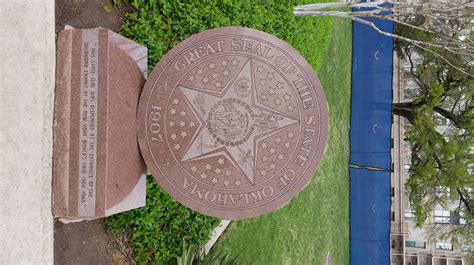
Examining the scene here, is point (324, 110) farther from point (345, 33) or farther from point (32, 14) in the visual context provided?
point (345, 33)

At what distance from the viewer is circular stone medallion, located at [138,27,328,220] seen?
20.2ft

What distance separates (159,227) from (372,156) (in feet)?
28.8

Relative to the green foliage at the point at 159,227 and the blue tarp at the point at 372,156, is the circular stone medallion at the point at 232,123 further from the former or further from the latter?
the blue tarp at the point at 372,156

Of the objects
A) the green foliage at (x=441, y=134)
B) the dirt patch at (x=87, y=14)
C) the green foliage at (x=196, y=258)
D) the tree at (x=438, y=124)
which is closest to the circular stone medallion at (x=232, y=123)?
the dirt patch at (x=87, y=14)

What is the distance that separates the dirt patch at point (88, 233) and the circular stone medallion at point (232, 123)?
1347 mm

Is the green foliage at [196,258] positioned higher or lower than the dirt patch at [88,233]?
lower

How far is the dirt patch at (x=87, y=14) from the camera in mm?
6242

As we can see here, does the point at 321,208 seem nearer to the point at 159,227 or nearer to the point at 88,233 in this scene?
the point at 159,227

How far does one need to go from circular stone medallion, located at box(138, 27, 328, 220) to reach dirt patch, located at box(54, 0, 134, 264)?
53.0 inches

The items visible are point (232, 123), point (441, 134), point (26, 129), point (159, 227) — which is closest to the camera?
point (26, 129)

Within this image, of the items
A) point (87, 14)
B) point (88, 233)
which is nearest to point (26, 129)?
point (88, 233)

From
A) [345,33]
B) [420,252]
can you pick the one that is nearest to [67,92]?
[345,33]

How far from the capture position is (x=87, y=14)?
22.2ft

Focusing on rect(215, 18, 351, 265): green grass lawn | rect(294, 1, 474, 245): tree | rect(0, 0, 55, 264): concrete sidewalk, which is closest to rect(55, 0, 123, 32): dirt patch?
rect(0, 0, 55, 264): concrete sidewalk
